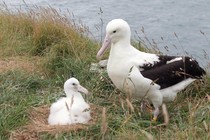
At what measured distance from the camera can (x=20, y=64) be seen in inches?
242

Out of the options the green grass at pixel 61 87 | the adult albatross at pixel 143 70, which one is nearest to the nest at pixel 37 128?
the green grass at pixel 61 87

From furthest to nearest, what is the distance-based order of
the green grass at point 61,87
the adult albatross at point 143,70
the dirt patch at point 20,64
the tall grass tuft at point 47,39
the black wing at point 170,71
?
the tall grass tuft at point 47,39 → the dirt patch at point 20,64 → the black wing at point 170,71 → the adult albatross at point 143,70 → the green grass at point 61,87

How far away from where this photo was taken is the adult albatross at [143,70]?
4.41 meters

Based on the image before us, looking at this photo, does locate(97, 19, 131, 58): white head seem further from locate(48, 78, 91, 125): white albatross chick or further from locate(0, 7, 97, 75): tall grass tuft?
locate(0, 7, 97, 75): tall grass tuft

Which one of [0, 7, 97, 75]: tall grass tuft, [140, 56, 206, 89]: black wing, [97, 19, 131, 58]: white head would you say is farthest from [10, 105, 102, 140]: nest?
[0, 7, 97, 75]: tall grass tuft

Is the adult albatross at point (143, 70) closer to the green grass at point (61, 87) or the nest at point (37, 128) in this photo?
the green grass at point (61, 87)

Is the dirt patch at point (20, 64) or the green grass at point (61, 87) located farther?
the dirt patch at point (20, 64)

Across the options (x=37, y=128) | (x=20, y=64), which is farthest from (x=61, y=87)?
(x=37, y=128)

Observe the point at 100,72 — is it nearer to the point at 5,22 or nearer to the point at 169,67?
the point at 169,67

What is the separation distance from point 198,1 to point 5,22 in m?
5.67

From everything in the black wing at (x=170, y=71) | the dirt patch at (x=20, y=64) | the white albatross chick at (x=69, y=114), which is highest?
the black wing at (x=170, y=71)

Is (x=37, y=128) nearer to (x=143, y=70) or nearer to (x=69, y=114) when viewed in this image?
(x=69, y=114)

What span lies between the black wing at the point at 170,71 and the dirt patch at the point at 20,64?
1.86 metres

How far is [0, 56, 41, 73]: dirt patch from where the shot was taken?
5938 millimetres
